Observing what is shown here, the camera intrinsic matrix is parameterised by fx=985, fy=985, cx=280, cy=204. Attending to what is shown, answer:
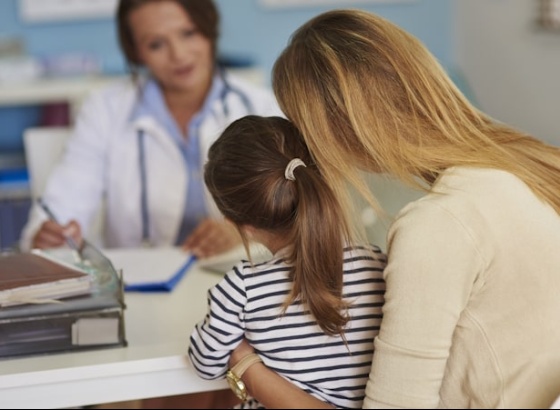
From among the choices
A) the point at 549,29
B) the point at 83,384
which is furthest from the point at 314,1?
the point at 83,384

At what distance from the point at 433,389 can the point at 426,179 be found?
0.27m

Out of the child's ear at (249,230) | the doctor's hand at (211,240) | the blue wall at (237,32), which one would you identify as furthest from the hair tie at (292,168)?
the blue wall at (237,32)

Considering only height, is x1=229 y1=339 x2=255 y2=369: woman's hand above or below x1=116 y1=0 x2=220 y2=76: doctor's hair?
below

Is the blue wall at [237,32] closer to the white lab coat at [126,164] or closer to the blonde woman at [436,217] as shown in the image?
the white lab coat at [126,164]

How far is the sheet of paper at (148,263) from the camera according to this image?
1.85 m

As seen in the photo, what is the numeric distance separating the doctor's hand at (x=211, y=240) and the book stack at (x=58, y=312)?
1.71 feet

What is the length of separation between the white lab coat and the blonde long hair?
109 cm

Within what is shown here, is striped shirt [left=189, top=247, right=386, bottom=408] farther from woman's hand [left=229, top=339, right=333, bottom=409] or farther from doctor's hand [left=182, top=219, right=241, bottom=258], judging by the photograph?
doctor's hand [left=182, top=219, right=241, bottom=258]

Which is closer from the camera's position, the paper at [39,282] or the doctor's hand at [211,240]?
the paper at [39,282]

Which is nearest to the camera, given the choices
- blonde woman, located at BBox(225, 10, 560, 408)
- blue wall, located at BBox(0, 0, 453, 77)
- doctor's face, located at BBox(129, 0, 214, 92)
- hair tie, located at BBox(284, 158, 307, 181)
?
blonde woman, located at BBox(225, 10, 560, 408)

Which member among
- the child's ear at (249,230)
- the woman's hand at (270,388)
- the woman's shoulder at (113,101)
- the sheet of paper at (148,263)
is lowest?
the sheet of paper at (148,263)

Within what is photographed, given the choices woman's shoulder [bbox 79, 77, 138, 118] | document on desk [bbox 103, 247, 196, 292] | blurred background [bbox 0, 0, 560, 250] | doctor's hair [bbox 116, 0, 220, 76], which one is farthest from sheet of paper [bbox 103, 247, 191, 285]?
blurred background [bbox 0, 0, 560, 250]

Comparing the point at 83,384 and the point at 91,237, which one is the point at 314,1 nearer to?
the point at 91,237

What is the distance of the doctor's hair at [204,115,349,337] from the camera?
124 centimetres
